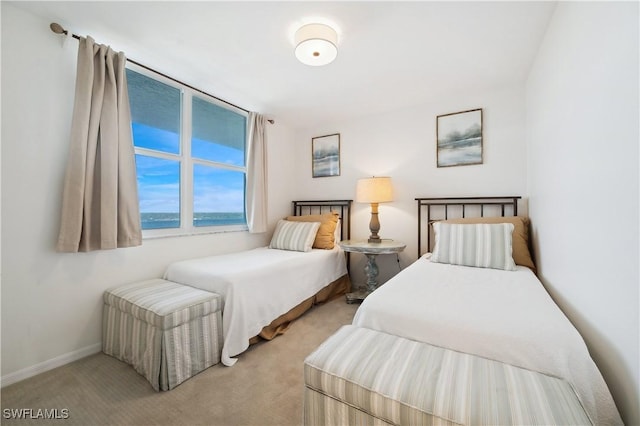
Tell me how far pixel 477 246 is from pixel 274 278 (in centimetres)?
169

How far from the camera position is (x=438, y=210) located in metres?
2.88

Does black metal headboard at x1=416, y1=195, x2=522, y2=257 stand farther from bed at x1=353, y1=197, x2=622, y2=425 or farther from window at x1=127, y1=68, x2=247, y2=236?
window at x1=127, y1=68, x2=247, y2=236

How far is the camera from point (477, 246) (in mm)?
Answer: 2062

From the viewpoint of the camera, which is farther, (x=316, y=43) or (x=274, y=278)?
(x=274, y=278)

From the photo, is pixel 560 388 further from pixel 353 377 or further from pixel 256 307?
pixel 256 307

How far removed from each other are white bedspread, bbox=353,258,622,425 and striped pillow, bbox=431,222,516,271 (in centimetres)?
33

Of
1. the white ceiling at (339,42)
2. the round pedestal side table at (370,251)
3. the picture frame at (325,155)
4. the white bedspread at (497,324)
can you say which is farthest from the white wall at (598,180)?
the picture frame at (325,155)

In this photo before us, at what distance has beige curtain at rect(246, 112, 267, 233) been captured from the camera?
3.10 metres

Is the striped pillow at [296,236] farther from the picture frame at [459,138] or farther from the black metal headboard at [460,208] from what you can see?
the picture frame at [459,138]

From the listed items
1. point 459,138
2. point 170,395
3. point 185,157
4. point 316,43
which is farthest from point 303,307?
point 459,138

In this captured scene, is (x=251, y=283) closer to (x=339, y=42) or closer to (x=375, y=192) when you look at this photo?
(x=375, y=192)

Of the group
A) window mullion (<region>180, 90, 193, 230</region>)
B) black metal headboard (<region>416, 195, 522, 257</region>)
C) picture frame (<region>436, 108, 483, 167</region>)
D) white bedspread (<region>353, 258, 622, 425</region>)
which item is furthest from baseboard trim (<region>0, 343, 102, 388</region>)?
picture frame (<region>436, 108, 483, 167</region>)

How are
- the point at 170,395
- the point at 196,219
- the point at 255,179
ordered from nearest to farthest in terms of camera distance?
the point at 170,395 → the point at 196,219 → the point at 255,179

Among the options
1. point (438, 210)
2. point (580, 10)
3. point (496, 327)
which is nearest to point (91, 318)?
point (496, 327)
